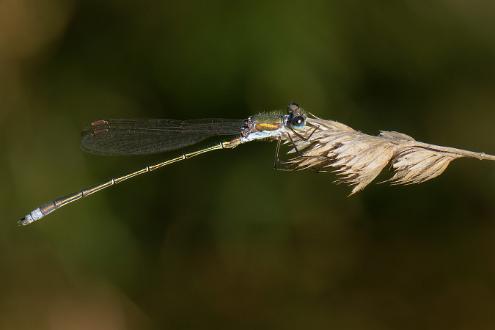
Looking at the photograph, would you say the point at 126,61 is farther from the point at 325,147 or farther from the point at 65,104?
the point at 325,147

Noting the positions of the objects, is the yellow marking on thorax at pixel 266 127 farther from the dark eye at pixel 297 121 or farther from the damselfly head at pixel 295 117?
the dark eye at pixel 297 121

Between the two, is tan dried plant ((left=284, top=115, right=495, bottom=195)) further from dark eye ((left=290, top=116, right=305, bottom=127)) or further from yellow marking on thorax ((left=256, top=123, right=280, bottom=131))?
yellow marking on thorax ((left=256, top=123, right=280, bottom=131))

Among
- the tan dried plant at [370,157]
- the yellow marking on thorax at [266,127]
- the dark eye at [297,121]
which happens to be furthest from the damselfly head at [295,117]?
the tan dried plant at [370,157]

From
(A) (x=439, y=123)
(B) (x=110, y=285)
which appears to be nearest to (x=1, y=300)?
(B) (x=110, y=285)

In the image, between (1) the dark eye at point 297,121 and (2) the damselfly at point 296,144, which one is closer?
A: (2) the damselfly at point 296,144

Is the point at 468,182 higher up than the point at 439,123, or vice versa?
the point at 439,123

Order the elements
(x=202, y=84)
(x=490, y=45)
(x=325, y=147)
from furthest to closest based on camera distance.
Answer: (x=202, y=84) → (x=490, y=45) → (x=325, y=147)

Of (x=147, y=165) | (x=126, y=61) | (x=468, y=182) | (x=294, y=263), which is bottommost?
(x=294, y=263)
